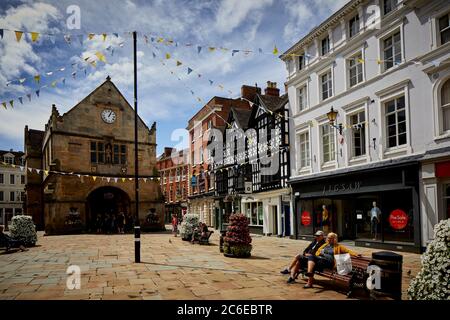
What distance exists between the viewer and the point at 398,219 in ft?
46.0

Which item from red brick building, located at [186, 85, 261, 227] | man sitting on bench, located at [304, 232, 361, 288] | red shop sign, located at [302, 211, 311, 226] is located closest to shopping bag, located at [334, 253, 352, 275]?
man sitting on bench, located at [304, 232, 361, 288]

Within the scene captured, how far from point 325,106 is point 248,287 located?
13.2 metres

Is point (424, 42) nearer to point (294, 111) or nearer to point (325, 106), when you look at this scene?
point (325, 106)

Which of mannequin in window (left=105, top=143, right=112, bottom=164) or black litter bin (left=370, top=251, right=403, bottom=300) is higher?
mannequin in window (left=105, top=143, right=112, bottom=164)

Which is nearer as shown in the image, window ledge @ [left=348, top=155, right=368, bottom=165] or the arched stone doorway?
window ledge @ [left=348, top=155, right=368, bottom=165]

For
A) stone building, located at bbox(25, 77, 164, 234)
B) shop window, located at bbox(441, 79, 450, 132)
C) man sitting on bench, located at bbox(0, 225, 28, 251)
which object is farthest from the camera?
stone building, located at bbox(25, 77, 164, 234)

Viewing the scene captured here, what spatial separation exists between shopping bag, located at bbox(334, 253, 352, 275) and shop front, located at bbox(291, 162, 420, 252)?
7435 millimetres

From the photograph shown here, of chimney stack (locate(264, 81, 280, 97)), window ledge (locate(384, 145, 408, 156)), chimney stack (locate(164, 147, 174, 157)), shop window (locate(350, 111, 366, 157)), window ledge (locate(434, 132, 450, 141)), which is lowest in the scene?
window ledge (locate(384, 145, 408, 156))

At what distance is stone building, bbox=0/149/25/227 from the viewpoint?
56375 millimetres

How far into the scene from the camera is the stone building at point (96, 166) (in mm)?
26531

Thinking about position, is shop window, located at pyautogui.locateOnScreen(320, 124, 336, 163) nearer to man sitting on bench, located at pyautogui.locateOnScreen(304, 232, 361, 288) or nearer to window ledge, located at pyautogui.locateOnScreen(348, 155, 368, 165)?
window ledge, located at pyautogui.locateOnScreen(348, 155, 368, 165)

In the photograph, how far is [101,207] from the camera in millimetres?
32312

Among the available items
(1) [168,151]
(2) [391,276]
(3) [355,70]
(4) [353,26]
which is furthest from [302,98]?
(1) [168,151]
